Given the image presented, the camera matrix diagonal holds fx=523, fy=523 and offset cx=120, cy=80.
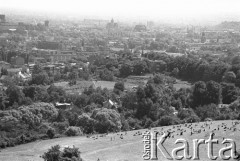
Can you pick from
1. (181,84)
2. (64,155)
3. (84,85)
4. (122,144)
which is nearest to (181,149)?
(122,144)

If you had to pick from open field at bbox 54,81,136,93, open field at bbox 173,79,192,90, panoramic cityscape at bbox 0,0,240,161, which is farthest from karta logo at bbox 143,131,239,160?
open field at bbox 173,79,192,90

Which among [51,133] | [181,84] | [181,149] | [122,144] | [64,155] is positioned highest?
[64,155]

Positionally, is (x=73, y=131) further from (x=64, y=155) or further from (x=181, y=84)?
(x=181, y=84)

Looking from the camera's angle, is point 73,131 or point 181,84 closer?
point 73,131

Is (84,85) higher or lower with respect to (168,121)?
lower

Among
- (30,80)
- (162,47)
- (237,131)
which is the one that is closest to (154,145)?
(237,131)

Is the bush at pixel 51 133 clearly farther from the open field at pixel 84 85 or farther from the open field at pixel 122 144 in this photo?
the open field at pixel 84 85

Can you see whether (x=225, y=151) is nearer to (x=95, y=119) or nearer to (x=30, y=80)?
(x=95, y=119)
